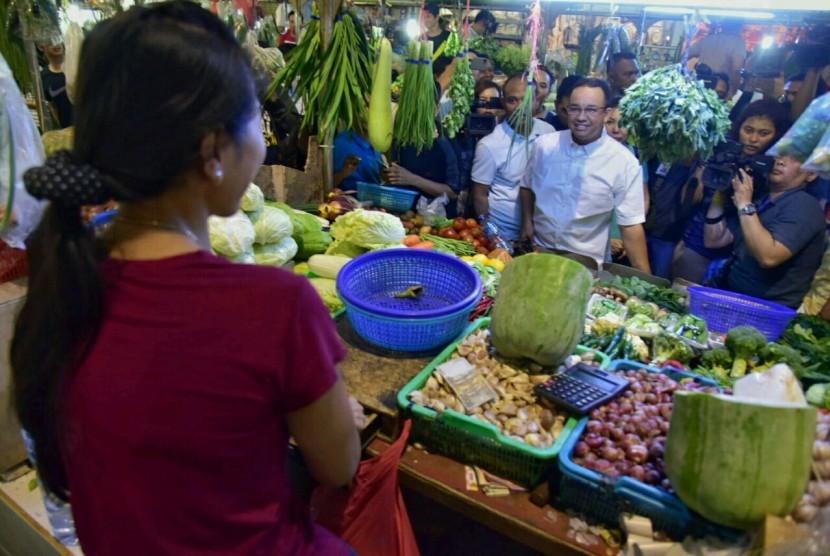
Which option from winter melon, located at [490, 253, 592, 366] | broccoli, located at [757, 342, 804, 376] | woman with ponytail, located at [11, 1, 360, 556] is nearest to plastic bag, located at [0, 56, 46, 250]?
woman with ponytail, located at [11, 1, 360, 556]

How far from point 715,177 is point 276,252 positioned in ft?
9.25

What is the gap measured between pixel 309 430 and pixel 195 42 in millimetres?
702

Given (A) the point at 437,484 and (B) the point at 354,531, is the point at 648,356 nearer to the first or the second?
(A) the point at 437,484

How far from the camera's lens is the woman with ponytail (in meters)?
0.80

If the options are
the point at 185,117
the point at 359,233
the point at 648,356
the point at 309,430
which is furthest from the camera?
the point at 359,233

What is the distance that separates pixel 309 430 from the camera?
97cm

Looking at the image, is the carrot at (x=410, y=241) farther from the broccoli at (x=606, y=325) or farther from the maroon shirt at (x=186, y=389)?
the maroon shirt at (x=186, y=389)

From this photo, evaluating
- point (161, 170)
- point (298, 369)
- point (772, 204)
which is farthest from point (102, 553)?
point (772, 204)

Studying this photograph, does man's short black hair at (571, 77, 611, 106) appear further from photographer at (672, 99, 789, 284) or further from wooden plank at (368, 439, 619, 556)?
wooden plank at (368, 439, 619, 556)

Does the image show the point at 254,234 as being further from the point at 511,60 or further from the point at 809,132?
the point at 511,60

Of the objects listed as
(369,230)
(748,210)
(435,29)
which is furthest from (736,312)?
(435,29)

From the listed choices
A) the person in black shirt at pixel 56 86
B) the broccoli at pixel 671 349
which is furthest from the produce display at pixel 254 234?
the person in black shirt at pixel 56 86

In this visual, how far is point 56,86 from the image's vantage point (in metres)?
4.34

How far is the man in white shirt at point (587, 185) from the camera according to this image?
131 inches
